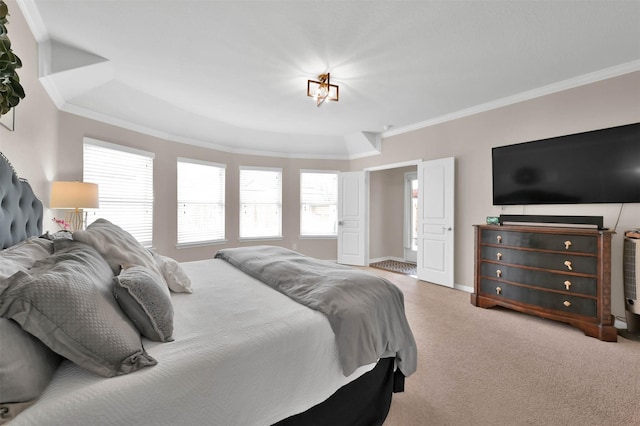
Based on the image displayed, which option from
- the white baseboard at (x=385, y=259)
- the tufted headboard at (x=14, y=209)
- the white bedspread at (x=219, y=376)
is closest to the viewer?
the white bedspread at (x=219, y=376)

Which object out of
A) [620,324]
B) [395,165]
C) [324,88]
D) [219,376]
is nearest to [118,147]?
[324,88]

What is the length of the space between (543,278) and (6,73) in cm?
432

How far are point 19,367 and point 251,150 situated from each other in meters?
5.31

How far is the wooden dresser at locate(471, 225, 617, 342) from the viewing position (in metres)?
2.61

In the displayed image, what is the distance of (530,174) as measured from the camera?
3.44m

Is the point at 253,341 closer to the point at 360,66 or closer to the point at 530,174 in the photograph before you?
the point at 360,66

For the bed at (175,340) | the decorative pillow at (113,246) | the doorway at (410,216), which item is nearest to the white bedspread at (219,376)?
the bed at (175,340)

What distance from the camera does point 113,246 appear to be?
1449 millimetres

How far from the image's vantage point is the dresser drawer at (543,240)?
2.71 metres

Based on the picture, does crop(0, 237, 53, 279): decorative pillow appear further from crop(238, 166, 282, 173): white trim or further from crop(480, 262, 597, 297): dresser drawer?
crop(238, 166, 282, 173): white trim

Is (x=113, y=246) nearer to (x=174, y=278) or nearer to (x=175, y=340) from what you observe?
(x=174, y=278)

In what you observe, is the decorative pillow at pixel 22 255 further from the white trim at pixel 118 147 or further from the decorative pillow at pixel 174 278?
the white trim at pixel 118 147

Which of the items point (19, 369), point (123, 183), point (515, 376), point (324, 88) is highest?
point (324, 88)

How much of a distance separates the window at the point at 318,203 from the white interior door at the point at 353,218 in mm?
295
